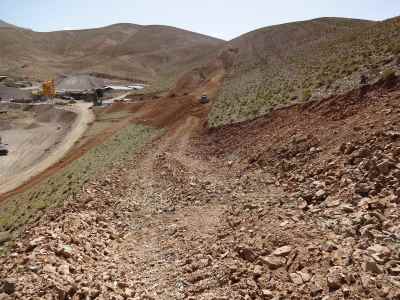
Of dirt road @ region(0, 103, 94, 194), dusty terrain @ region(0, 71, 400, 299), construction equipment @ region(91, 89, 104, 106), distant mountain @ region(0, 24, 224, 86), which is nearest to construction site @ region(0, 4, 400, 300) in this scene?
dusty terrain @ region(0, 71, 400, 299)

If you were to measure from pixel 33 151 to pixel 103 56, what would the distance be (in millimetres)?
137808

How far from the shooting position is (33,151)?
37.3 m

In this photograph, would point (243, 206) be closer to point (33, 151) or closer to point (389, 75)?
point (389, 75)

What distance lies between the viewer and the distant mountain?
125375 mm

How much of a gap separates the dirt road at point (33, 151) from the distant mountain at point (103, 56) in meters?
57.6

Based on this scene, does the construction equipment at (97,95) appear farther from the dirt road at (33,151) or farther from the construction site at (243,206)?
the construction site at (243,206)

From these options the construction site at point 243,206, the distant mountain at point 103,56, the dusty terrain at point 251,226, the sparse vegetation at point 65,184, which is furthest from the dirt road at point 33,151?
the distant mountain at point 103,56

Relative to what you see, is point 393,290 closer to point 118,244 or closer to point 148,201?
point 118,244

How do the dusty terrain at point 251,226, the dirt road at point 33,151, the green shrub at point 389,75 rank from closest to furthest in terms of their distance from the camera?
the dusty terrain at point 251,226
the green shrub at point 389,75
the dirt road at point 33,151

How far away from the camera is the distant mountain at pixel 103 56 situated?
125 metres

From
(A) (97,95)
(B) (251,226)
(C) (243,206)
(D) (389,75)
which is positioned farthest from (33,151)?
(A) (97,95)

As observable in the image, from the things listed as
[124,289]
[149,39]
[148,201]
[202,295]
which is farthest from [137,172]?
[149,39]

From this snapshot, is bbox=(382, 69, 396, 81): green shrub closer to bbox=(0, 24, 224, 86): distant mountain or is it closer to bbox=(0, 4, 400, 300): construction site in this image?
bbox=(0, 4, 400, 300): construction site

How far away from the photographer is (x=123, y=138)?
2980 cm
